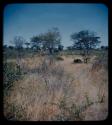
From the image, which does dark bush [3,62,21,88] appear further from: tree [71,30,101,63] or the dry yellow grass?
tree [71,30,101,63]

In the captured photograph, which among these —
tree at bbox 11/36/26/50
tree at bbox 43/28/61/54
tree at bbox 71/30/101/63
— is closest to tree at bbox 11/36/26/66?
tree at bbox 11/36/26/50

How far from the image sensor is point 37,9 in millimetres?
2164

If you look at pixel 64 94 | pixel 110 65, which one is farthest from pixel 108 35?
pixel 64 94

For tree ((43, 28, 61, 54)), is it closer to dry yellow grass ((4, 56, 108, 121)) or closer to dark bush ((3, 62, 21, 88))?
dry yellow grass ((4, 56, 108, 121))

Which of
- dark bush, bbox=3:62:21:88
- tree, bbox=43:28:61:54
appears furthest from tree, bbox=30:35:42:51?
dark bush, bbox=3:62:21:88

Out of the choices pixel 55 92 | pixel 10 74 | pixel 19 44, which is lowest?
pixel 55 92

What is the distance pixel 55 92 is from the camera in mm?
2160

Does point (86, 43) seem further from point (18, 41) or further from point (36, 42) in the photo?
point (18, 41)

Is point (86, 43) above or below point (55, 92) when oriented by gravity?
above

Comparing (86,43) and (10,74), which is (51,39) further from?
(10,74)

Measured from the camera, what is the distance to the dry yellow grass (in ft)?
7.04

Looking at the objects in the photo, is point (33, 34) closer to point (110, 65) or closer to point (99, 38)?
point (99, 38)

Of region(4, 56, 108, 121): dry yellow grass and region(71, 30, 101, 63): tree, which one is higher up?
region(71, 30, 101, 63): tree

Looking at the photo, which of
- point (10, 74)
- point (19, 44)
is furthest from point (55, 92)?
point (19, 44)
